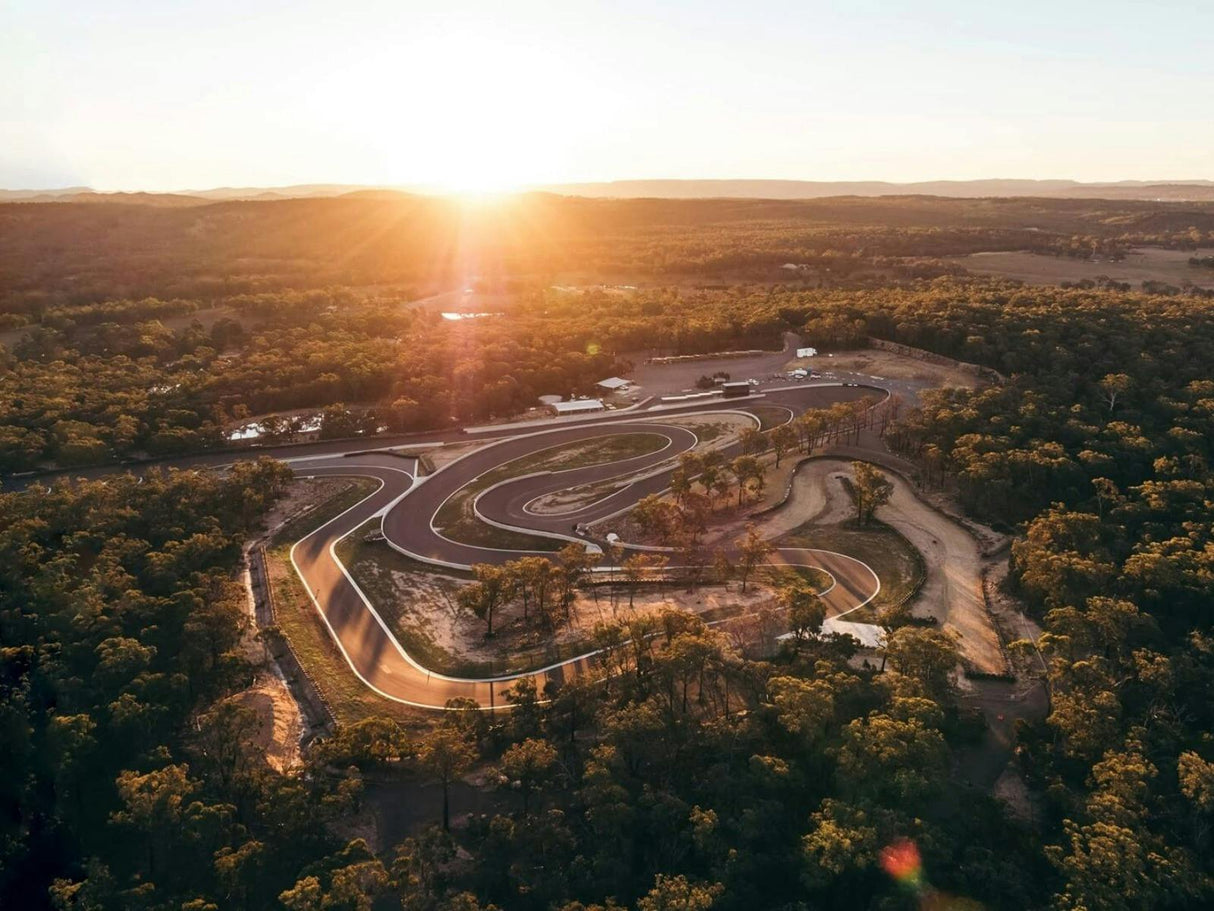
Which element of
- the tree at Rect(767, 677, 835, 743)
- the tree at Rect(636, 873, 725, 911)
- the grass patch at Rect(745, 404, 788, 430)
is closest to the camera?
the tree at Rect(636, 873, 725, 911)

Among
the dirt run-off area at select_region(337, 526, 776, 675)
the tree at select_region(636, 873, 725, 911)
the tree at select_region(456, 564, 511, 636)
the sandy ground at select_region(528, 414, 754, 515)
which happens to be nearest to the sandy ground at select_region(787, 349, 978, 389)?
the sandy ground at select_region(528, 414, 754, 515)

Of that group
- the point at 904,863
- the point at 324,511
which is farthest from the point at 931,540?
the point at 324,511

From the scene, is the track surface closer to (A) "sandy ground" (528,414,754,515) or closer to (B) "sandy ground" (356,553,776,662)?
(A) "sandy ground" (528,414,754,515)

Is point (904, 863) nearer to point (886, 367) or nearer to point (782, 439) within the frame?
point (782, 439)

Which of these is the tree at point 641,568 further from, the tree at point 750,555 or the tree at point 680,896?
the tree at point 680,896

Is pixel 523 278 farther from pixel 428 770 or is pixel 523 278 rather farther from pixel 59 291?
pixel 428 770

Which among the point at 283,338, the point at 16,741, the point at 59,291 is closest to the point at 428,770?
the point at 16,741

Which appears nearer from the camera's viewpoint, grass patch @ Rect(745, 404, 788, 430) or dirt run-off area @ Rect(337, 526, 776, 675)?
dirt run-off area @ Rect(337, 526, 776, 675)
